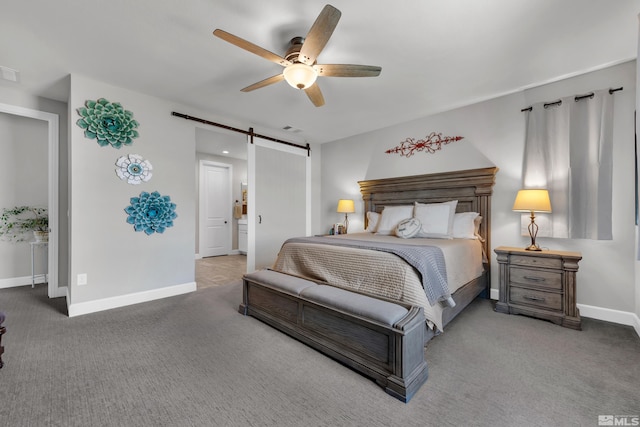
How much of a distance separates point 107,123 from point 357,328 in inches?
132

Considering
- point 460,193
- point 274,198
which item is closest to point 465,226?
point 460,193

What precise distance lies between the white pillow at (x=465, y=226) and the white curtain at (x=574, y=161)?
2.20 feet

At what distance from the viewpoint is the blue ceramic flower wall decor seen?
3188 mm

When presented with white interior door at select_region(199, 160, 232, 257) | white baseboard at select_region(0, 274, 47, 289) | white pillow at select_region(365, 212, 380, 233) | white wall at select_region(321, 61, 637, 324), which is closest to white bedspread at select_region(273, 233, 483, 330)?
white wall at select_region(321, 61, 637, 324)

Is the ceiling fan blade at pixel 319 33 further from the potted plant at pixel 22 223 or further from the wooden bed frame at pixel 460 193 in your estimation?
the potted plant at pixel 22 223

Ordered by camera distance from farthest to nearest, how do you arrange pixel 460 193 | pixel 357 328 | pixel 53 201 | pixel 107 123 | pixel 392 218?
pixel 392 218 < pixel 460 193 < pixel 53 201 < pixel 107 123 < pixel 357 328

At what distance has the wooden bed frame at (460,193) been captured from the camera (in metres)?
3.32

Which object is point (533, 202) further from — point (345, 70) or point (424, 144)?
point (345, 70)

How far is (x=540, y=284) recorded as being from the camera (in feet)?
8.67

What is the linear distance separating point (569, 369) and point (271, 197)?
4.07m

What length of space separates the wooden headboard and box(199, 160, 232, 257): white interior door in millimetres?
3834

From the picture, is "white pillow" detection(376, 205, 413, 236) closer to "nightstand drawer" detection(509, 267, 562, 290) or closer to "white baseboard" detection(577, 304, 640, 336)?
"nightstand drawer" detection(509, 267, 562, 290)

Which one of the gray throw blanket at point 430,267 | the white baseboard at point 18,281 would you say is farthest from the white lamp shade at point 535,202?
the white baseboard at point 18,281

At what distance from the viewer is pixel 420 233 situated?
10.9ft
